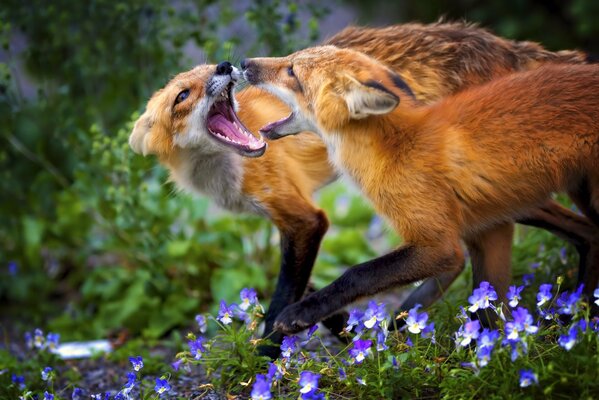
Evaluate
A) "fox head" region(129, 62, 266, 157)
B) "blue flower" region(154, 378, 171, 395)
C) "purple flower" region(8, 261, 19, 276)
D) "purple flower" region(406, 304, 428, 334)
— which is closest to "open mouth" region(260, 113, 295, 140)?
"fox head" region(129, 62, 266, 157)

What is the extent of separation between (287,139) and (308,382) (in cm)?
196

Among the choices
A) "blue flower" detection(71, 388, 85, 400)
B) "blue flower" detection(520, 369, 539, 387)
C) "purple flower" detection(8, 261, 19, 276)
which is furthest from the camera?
"purple flower" detection(8, 261, 19, 276)

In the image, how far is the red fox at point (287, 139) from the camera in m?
4.50

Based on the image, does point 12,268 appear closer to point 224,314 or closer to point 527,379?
point 224,314

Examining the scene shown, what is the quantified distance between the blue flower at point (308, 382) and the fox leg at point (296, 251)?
1265 millimetres

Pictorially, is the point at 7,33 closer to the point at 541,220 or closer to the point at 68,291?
the point at 68,291

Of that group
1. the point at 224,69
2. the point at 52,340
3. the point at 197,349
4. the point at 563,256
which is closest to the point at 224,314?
the point at 197,349

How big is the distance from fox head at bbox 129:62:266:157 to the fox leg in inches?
19.0

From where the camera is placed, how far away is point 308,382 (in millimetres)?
3195

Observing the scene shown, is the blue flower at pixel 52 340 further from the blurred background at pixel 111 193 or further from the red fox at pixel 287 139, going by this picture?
the red fox at pixel 287 139

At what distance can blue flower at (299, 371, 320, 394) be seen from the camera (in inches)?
125

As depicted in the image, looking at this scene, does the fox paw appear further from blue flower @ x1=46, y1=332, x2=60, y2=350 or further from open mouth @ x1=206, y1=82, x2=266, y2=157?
blue flower @ x1=46, y1=332, x2=60, y2=350

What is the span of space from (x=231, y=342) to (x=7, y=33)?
2978 mm

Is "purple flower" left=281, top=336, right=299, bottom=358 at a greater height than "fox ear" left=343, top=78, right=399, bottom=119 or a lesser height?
lesser
